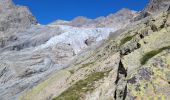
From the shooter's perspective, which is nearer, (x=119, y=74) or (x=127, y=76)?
(x=127, y=76)

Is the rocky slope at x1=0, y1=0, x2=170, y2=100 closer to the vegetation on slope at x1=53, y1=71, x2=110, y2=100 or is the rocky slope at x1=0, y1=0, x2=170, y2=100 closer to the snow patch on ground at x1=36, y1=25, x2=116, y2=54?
the vegetation on slope at x1=53, y1=71, x2=110, y2=100

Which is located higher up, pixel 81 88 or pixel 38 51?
pixel 38 51

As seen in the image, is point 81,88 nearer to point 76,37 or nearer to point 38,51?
point 38,51

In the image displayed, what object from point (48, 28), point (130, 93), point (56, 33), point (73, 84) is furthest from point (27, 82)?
point (48, 28)

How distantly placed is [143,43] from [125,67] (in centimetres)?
452

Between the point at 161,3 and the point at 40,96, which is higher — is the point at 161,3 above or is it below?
above

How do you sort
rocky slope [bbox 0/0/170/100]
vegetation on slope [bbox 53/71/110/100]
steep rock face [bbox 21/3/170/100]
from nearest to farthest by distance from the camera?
steep rock face [bbox 21/3/170/100], rocky slope [bbox 0/0/170/100], vegetation on slope [bbox 53/71/110/100]

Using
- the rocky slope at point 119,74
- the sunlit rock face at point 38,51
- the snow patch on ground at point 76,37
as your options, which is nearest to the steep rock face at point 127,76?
the rocky slope at point 119,74

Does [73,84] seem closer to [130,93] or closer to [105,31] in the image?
[130,93]

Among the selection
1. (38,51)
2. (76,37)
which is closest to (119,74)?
(38,51)

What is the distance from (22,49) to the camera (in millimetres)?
156500

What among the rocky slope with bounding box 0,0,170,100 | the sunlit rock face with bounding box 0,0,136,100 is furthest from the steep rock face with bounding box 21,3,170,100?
the sunlit rock face with bounding box 0,0,136,100

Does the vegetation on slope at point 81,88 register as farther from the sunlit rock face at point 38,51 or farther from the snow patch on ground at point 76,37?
the snow patch on ground at point 76,37

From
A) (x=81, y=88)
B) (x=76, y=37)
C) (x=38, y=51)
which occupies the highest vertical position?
(x=76, y=37)
